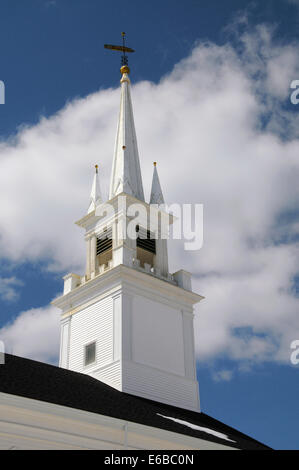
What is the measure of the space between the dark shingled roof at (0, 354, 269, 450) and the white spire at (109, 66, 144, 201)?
11.3 m

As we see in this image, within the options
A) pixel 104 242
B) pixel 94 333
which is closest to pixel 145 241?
pixel 104 242

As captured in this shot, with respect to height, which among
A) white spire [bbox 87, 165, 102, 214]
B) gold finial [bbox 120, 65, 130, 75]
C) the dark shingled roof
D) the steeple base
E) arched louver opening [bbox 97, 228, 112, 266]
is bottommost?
the dark shingled roof

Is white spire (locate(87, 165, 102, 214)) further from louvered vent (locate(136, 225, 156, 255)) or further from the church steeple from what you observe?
louvered vent (locate(136, 225, 156, 255))

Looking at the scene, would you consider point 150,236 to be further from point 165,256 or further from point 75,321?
point 75,321

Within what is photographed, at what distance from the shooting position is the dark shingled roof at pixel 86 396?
19.5 m

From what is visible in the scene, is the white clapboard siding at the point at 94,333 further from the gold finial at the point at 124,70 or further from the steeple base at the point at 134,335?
the gold finial at the point at 124,70

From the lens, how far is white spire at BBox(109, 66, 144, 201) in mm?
34188

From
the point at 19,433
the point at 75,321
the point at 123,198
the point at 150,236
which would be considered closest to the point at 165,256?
the point at 150,236

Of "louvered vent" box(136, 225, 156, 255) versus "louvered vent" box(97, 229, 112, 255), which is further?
"louvered vent" box(136, 225, 156, 255)

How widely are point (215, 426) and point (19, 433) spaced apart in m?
12.9

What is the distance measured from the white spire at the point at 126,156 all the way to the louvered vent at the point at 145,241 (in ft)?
7.59

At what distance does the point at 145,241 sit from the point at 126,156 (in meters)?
5.87

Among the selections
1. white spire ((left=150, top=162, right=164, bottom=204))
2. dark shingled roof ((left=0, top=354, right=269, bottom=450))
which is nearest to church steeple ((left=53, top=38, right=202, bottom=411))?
white spire ((left=150, top=162, right=164, bottom=204))

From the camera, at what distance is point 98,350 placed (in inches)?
1135
